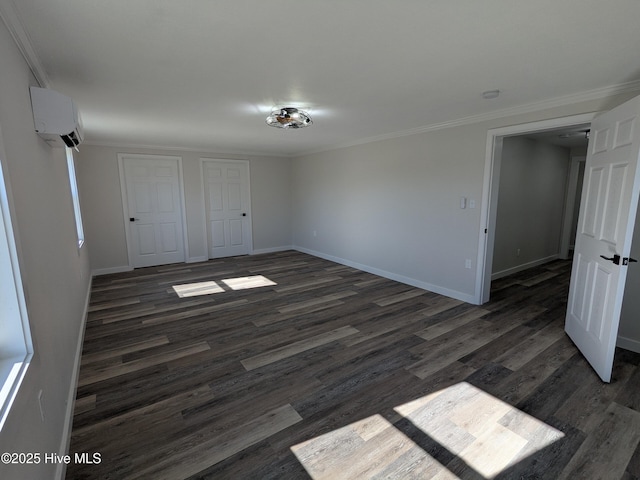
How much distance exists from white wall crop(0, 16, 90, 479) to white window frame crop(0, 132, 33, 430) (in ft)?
0.16

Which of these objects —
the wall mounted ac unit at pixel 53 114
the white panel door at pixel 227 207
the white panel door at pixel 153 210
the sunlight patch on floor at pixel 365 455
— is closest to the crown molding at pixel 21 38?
the wall mounted ac unit at pixel 53 114

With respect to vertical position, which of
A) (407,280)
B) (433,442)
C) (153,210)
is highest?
(153,210)

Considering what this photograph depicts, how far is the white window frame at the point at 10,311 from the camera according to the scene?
1.17 m

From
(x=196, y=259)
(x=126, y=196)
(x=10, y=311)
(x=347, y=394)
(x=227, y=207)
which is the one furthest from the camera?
(x=227, y=207)

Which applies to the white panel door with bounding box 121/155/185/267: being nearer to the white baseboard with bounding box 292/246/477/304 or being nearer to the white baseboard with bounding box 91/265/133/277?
the white baseboard with bounding box 91/265/133/277

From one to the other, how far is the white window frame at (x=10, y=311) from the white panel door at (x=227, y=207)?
536cm

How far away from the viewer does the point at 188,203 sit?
6.18 metres

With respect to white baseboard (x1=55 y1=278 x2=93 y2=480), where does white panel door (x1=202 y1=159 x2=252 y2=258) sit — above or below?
above

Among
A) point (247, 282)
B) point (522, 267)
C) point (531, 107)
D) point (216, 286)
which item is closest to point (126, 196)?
point (216, 286)

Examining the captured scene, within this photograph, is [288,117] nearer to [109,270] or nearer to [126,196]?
[126,196]

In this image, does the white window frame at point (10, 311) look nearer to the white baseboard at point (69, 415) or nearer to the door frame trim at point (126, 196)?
the white baseboard at point (69, 415)

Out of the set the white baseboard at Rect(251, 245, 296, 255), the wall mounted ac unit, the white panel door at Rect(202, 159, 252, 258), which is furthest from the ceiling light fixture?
the white baseboard at Rect(251, 245, 296, 255)

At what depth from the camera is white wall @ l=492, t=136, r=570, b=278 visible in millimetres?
4801

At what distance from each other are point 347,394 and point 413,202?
3079mm
